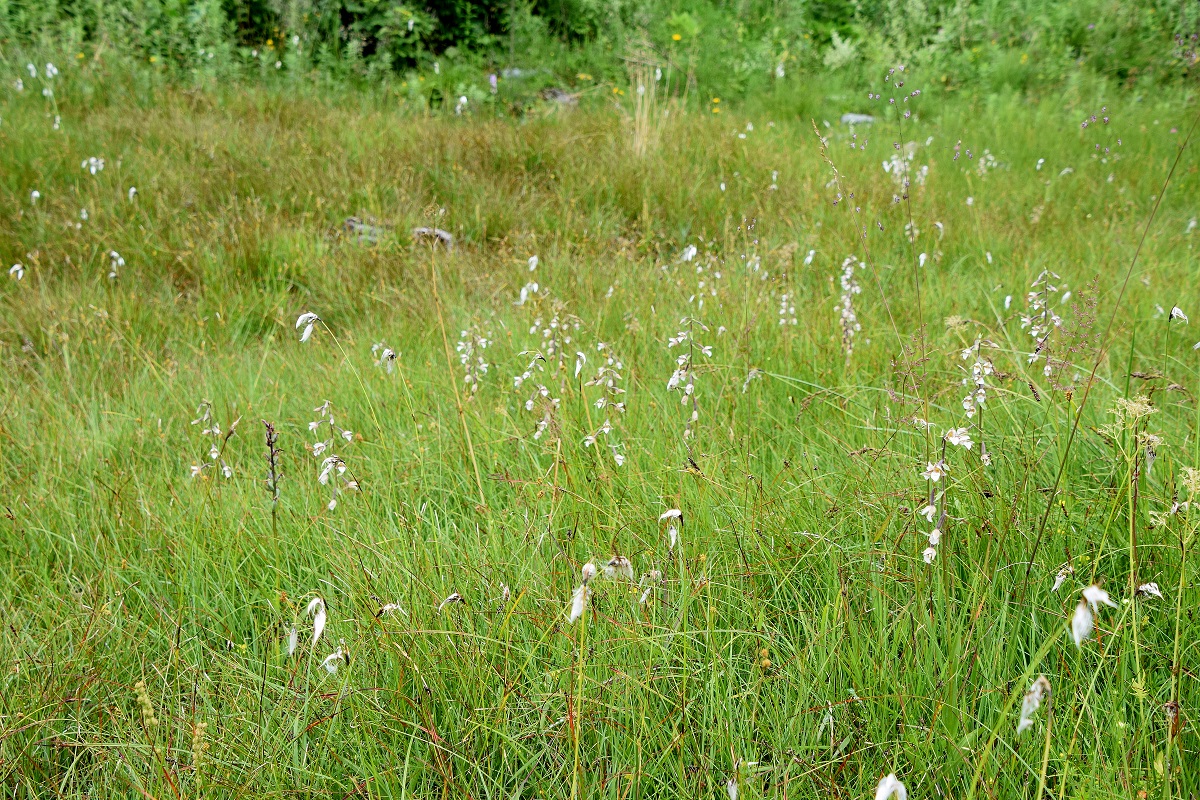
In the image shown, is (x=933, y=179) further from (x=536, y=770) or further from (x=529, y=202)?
(x=536, y=770)

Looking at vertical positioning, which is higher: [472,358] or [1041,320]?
[1041,320]

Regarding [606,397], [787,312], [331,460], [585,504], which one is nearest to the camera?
[331,460]

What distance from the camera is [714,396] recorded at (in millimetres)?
2854

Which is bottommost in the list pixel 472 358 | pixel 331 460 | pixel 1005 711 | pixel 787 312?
pixel 472 358

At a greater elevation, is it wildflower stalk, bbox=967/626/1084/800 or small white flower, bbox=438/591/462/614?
wildflower stalk, bbox=967/626/1084/800

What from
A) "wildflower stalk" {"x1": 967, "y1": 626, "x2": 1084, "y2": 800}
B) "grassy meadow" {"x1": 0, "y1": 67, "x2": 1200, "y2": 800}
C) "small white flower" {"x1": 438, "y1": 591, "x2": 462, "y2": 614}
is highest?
"wildflower stalk" {"x1": 967, "y1": 626, "x2": 1084, "y2": 800}

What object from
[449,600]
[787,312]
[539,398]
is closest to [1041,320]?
[787,312]

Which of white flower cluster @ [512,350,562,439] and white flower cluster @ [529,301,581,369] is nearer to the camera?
white flower cluster @ [512,350,562,439]

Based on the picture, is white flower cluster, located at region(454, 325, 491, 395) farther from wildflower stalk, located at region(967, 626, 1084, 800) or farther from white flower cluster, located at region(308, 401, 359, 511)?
wildflower stalk, located at region(967, 626, 1084, 800)

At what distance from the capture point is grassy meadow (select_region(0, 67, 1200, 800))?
1.50m

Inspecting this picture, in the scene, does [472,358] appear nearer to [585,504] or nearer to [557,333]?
[557,333]

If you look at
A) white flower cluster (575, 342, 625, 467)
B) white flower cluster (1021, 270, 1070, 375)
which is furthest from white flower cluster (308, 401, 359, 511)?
white flower cluster (1021, 270, 1070, 375)

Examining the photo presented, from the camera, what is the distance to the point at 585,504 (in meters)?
2.16

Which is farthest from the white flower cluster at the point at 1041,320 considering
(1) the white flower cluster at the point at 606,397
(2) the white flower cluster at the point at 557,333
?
(2) the white flower cluster at the point at 557,333
